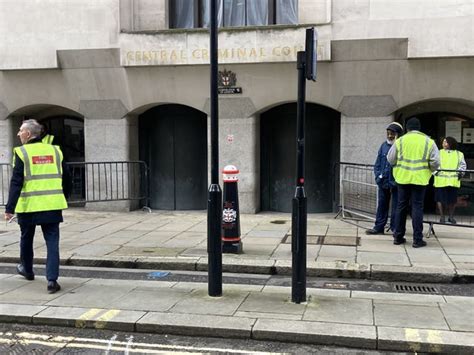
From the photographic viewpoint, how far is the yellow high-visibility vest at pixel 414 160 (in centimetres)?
772

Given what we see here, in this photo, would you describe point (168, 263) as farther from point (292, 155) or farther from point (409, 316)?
point (292, 155)

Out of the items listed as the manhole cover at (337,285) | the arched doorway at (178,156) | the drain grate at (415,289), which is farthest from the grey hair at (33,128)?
the arched doorway at (178,156)

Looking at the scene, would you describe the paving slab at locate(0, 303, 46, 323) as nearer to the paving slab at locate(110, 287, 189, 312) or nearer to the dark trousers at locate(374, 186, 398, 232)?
the paving slab at locate(110, 287, 189, 312)

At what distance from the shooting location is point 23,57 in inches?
476

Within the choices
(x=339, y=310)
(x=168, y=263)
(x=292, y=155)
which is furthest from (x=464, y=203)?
(x=168, y=263)

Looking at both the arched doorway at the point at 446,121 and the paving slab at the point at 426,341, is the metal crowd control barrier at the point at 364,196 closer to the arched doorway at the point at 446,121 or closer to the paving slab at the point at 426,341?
the arched doorway at the point at 446,121

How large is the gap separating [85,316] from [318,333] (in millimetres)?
2344

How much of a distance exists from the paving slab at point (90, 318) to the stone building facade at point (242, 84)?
21.6 ft

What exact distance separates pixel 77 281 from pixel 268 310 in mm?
2712

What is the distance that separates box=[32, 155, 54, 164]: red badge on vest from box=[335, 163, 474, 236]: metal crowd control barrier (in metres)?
5.92

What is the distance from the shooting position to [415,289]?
20.6 ft

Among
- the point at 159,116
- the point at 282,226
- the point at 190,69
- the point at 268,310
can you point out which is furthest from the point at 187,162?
the point at 268,310

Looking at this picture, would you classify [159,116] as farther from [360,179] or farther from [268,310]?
[268,310]

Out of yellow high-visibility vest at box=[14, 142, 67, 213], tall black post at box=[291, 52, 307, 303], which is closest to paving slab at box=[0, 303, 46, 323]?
yellow high-visibility vest at box=[14, 142, 67, 213]
